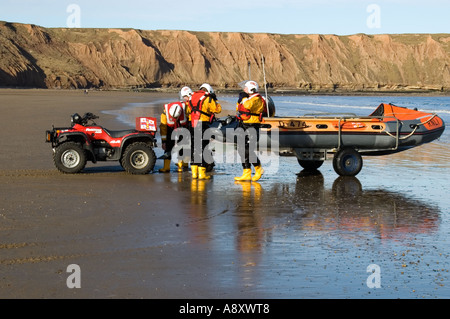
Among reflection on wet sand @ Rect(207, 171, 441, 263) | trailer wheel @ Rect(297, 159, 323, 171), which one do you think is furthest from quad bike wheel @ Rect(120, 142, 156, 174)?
trailer wheel @ Rect(297, 159, 323, 171)

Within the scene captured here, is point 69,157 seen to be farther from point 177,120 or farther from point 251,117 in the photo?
point 251,117

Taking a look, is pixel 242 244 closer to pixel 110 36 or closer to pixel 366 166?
pixel 366 166

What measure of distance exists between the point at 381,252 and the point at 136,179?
21.8 feet

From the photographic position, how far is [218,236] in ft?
28.2

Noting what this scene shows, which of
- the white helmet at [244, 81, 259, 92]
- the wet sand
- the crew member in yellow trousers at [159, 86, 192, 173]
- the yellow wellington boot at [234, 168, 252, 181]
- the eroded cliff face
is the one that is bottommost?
the wet sand

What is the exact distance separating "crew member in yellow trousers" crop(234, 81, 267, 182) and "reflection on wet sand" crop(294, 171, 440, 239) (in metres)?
1.12

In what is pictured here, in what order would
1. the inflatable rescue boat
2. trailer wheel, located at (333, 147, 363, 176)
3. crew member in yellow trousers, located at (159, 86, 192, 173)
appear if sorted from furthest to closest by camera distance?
crew member in yellow trousers, located at (159, 86, 192, 173) < the inflatable rescue boat < trailer wheel, located at (333, 147, 363, 176)

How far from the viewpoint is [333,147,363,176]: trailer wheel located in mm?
14281

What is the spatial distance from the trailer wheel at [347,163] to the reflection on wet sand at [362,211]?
927mm

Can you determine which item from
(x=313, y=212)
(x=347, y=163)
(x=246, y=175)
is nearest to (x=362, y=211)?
(x=313, y=212)

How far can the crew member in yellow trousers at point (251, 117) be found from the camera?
45.0 feet

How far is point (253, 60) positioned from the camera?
18638cm

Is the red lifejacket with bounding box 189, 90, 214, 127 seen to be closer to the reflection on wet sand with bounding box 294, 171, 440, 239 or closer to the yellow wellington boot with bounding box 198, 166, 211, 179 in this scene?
the yellow wellington boot with bounding box 198, 166, 211, 179

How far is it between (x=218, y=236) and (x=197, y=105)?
596 cm
